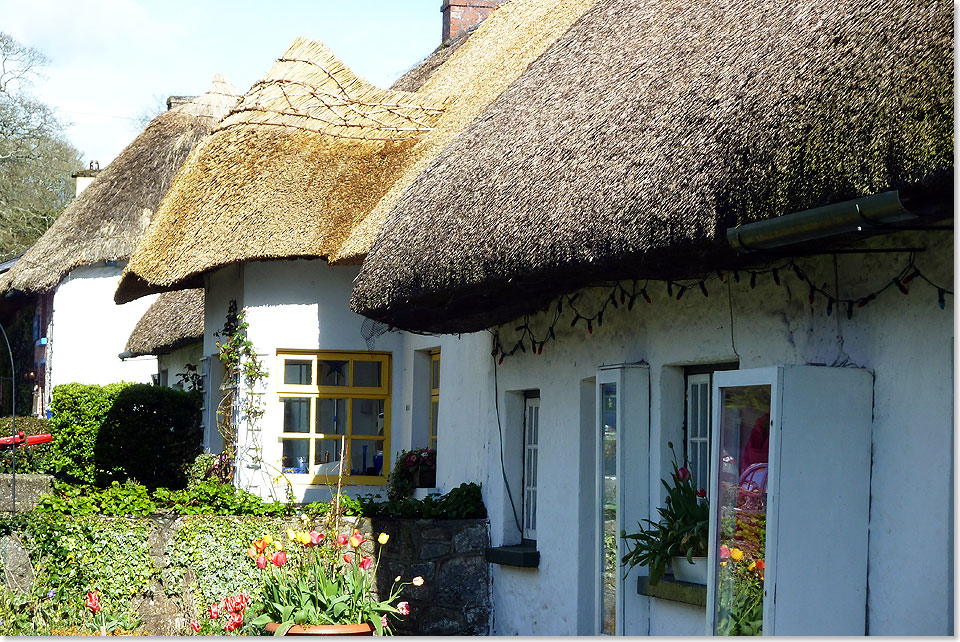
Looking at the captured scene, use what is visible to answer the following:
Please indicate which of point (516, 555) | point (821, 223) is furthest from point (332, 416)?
point (821, 223)

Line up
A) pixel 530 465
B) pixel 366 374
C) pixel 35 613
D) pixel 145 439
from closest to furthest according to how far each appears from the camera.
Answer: pixel 35 613 < pixel 530 465 < pixel 366 374 < pixel 145 439

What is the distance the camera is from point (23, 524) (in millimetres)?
7699

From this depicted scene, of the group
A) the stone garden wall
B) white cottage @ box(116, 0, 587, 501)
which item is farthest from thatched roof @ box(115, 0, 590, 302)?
the stone garden wall

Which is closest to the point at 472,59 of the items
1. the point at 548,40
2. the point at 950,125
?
the point at 548,40

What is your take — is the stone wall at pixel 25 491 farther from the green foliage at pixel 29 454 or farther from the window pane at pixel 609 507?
the window pane at pixel 609 507

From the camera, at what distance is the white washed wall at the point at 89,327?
19453 millimetres

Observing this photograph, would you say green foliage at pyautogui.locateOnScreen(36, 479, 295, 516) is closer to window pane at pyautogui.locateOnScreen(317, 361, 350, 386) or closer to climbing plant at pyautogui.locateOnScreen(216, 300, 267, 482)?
climbing plant at pyautogui.locateOnScreen(216, 300, 267, 482)

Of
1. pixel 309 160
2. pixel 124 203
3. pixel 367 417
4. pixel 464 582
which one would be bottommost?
pixel 464 582

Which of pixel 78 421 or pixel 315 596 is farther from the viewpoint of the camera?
pixel 78 421

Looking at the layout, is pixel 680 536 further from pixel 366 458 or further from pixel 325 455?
pixel 366 458

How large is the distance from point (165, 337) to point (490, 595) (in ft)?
28.8

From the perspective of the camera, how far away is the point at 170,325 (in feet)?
51.4

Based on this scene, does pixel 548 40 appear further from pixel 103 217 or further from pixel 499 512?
pixel 103 217

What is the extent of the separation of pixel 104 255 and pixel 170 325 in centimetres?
398
